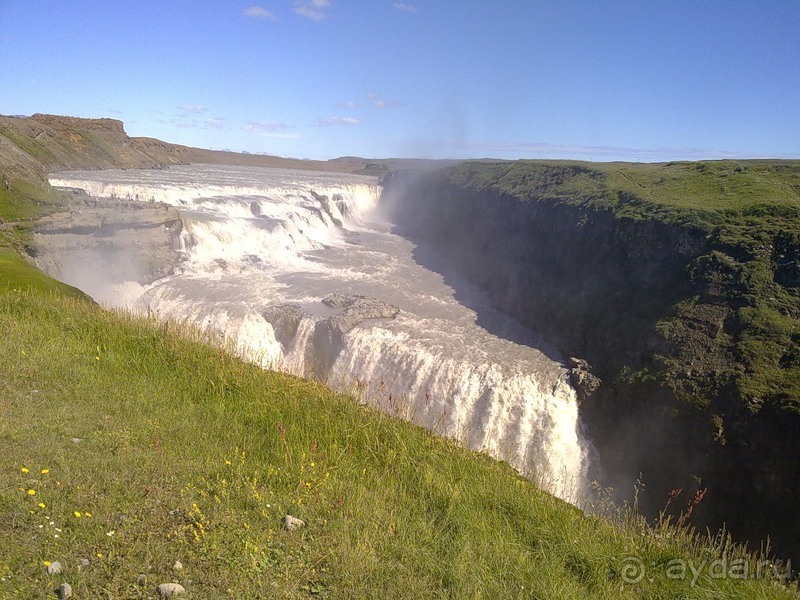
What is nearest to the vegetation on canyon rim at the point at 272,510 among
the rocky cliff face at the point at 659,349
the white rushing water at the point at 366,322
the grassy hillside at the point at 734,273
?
the white rushing water at the point at 366,322

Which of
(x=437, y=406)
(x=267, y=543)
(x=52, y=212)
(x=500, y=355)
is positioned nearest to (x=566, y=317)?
(x=500, y=355)

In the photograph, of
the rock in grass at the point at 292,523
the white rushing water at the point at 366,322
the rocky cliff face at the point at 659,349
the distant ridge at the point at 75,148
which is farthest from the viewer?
the distant ridge at the point at 75,148

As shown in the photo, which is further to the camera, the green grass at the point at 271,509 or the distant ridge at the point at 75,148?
the distant ridge at the point at 75,148

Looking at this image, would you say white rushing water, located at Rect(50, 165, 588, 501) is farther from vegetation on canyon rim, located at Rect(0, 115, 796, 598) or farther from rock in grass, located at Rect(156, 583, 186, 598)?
rock in grass, located at Rect(156, 583, 186, 598)

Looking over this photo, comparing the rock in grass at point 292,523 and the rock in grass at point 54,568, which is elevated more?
the rock in grass at point 54,568

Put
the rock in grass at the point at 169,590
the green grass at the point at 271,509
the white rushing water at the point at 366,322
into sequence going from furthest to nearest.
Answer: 1. the white rushing water at the point at 366,322
2. the green grass at the point at 271,509
3. the rock in grass at the point at 169,590

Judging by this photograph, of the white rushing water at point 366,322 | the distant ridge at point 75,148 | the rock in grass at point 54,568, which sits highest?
the distant ridge at point 75,148

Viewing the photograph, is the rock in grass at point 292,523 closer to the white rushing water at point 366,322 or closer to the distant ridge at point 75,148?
the white rushing water at point 366,322
